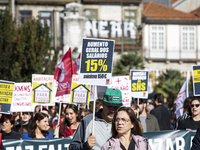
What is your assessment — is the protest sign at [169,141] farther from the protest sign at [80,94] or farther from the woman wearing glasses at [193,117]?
the protest sign at [80,94]

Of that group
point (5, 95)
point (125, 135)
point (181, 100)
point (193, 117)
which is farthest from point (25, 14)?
point (125, 135)

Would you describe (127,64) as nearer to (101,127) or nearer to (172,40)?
(172,40)

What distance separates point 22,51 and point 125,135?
16.8 metres

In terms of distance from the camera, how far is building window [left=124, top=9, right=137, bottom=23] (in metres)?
39.3

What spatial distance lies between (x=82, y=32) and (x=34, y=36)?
681 centimetres

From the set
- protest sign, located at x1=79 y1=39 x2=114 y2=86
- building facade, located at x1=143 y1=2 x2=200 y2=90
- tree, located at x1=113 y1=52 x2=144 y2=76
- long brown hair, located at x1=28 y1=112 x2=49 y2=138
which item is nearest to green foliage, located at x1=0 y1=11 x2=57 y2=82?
tree, located at x1=113 y1=52 x2=144 y2=76

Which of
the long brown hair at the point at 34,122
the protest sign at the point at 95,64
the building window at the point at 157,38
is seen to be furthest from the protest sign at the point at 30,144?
the building window at the point at 157,38

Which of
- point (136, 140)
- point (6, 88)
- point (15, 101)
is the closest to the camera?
point (136, 140)

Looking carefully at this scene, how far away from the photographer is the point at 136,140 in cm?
426

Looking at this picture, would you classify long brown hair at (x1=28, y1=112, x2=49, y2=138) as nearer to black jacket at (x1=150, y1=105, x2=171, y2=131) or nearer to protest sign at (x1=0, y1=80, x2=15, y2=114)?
protest sign at (x1=0, y1=80, x2=15, y2=114)

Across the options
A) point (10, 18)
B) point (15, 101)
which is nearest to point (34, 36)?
point (10, 18)

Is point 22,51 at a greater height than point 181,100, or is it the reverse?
point 22,51

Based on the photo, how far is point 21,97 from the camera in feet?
35.9

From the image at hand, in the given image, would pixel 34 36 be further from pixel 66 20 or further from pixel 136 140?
pixel 136 140
